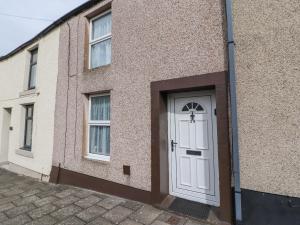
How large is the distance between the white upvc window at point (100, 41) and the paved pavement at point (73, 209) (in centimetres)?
355

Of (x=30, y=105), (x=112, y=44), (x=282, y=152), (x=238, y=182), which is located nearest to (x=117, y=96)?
(x=112, y=44)

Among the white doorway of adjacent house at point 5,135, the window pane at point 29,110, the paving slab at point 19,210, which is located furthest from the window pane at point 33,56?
the paving slab at point 19,210

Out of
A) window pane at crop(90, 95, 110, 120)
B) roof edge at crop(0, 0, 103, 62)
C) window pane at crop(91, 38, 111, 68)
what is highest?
roof edge at crop(0, 0, 103, 62)

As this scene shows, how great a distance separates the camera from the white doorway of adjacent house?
9.20 m

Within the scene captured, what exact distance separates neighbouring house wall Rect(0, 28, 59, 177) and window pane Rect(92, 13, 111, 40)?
1722 mm

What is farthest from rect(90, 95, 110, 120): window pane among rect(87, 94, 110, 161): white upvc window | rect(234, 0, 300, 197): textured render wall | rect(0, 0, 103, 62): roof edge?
rect(234, 0, 300, 197): textured render wall

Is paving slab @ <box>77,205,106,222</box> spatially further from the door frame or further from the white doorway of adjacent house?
the white doorway of adjacent house

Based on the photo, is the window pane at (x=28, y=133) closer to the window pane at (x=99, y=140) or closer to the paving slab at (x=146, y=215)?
→ the window pane at (x=99, y=140)

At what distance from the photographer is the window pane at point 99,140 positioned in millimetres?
5316

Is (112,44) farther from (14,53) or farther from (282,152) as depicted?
(14,53)

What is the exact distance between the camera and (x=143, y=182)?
4266mm

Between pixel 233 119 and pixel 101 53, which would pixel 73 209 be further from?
pixel 101 53

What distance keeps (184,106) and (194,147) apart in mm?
873

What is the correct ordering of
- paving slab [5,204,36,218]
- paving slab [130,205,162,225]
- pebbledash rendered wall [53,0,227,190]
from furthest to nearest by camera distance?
paving slab [5,204,36,218], pebbledash rendered wall [53,0,227,190], paving slab [130,205,162,225]
